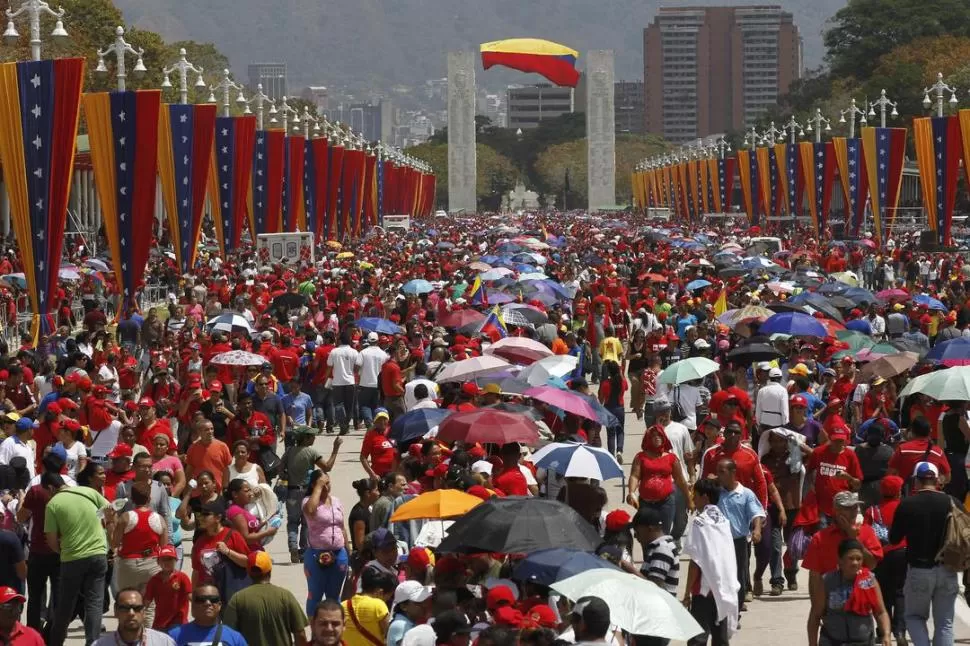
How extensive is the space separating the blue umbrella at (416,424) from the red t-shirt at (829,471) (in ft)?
9.80

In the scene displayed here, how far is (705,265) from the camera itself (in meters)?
37.5

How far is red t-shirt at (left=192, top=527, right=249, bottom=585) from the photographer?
32.6ft

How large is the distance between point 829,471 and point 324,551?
325 centimetres

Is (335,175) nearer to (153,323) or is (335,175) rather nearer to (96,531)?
(153,323)

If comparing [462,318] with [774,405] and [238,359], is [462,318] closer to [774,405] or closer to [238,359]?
[238,359]

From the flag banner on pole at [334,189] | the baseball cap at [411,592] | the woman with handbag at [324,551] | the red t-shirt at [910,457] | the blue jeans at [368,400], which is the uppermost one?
the flag banner on pole at [334,189]

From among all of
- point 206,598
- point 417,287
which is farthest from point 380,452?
point 417,287

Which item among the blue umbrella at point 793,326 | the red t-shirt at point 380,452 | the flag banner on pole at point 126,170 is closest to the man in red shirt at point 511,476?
the red t-shirt at point 380,452

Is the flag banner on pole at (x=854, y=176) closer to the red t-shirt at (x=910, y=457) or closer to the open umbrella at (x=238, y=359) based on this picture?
the open umbrella at (x=238, y=359)

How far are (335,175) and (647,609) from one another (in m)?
51.1

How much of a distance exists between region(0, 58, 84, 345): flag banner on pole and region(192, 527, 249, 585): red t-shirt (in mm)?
11439

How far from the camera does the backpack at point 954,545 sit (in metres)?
9.91

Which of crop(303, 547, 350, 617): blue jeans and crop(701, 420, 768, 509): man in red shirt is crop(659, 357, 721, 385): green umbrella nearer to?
crop(701, 420, 768, 509): man in red shirt

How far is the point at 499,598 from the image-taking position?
26.2ft
